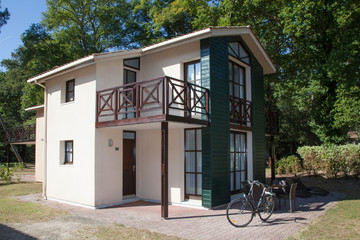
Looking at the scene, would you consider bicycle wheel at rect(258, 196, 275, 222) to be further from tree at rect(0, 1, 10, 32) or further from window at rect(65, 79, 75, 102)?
tree at rect(0, 1, 10, 32)

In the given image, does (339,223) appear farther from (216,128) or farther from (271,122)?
(271,122)

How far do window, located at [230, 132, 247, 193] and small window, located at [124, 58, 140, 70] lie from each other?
4.51 m

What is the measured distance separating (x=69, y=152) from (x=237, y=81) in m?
7.19

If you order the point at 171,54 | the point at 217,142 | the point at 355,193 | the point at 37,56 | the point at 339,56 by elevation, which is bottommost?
the point at 355,193

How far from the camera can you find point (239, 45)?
11.6 meters

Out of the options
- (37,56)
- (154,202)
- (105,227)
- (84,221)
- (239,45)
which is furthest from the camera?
(37,56)

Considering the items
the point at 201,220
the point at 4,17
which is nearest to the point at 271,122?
the point at 201,220

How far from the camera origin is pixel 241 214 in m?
7.23

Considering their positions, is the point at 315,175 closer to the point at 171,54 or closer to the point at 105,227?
the point at 171,54

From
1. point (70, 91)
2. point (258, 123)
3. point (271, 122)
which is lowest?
point (258, 123)

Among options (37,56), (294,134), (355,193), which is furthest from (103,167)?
(294,134)

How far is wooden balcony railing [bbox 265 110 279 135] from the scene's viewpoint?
45.9 feet

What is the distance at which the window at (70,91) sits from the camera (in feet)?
36.7

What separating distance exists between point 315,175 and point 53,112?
48.0ft
